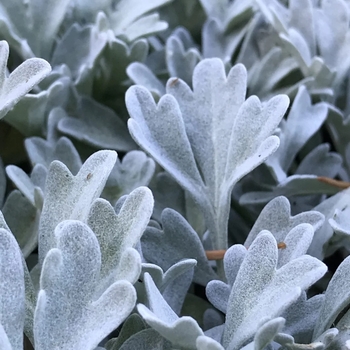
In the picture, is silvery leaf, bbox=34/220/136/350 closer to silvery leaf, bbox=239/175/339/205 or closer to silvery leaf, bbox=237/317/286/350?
silvery leaf, bbox=237/317/286/350

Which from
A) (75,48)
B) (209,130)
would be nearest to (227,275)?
(209,130)

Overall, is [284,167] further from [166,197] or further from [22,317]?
[22,317]

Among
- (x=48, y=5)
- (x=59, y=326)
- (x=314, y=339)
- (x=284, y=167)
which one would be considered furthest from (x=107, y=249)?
(x=48, y=5)

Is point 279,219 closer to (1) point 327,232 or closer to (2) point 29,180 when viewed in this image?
(1) point 327,232

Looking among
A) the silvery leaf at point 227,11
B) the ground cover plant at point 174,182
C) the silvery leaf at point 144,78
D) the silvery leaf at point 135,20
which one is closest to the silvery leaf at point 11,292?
the ground cover plant at point 174,182

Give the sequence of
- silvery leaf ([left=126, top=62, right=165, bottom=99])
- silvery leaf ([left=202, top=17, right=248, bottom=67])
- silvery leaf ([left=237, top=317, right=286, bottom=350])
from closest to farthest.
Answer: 1. silvery leaf ([left=237, top=317, right=286, bottom=350])
2. silvery leaf ([left=126, top=62, right=165, bottom=99])
3. silvery leaf ([left=202, top=17, right=248, bottom=67])

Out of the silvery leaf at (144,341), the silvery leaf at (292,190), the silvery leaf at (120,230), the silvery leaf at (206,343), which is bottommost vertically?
the silvery leaf at (292,190)

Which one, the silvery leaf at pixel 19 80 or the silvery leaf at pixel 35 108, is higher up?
the silvery leaf at pixel 19 80

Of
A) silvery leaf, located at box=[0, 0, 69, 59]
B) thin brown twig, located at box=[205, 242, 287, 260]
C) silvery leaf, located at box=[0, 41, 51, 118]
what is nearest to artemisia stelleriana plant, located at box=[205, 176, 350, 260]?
thin brown twig, located at box=[205, 242, 287, 260]

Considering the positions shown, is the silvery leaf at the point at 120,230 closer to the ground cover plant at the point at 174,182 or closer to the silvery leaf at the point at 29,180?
the ground cover plant at the point at 174,182
